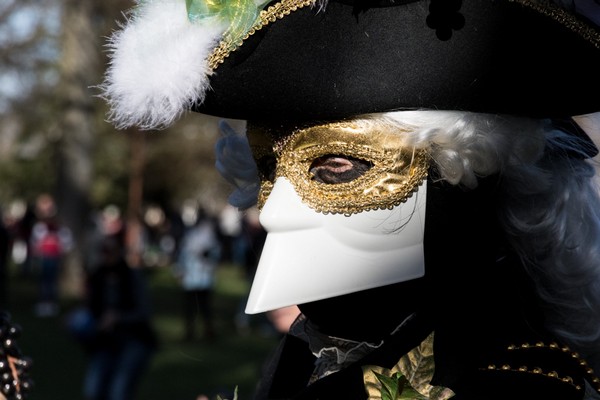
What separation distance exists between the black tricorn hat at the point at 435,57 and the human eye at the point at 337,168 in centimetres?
9

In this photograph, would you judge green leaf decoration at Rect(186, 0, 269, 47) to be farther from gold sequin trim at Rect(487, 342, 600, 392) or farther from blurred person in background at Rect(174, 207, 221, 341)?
blurred person in background at Rect(174, 207, 221, 341)

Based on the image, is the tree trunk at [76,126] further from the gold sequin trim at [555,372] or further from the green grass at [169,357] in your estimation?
the gold sequin trim at [555,372]

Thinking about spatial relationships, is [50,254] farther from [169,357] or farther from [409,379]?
[409,379]

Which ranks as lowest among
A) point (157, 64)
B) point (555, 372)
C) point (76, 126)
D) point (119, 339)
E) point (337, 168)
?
point (76, 126)

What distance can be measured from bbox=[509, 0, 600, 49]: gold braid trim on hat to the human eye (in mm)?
432

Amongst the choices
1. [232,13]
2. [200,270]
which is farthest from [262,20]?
[200,270]

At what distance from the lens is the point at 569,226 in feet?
6.60

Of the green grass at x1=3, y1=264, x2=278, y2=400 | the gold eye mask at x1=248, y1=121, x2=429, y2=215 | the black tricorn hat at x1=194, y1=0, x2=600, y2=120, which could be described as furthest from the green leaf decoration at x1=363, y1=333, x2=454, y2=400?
the green grass at x1=3, y1=264, x2=278, y2=400

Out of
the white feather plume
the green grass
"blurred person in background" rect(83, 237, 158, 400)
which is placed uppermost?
the white feather plume

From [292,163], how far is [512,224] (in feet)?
1.60

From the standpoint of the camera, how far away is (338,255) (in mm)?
1841

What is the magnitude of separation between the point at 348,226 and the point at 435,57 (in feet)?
1.21

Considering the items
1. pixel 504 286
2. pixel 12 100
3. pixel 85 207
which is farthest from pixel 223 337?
pixel 504 286

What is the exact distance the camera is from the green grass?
785 centimetres
